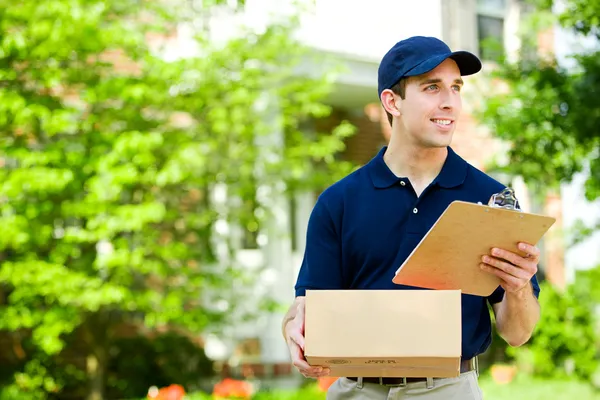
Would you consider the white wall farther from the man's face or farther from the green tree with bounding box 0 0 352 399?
the man's face

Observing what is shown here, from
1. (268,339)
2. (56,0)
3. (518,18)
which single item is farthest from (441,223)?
(518,18)

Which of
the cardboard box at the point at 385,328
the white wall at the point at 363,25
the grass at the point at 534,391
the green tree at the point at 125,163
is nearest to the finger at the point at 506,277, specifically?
the cardboard box at the point at 385,328

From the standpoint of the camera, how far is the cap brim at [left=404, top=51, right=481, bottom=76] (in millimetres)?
2990

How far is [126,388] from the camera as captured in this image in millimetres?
10273

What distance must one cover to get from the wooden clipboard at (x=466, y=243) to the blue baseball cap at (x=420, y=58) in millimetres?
578

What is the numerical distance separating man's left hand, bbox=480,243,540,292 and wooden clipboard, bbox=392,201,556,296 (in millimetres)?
20

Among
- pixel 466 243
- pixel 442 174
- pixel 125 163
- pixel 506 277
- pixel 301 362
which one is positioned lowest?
pixel 301 362

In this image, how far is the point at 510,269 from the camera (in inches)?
110

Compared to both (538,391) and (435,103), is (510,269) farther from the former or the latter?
(538,391)

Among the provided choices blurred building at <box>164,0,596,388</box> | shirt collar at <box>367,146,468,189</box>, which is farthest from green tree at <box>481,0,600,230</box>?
shirt collar at <box>367,146,468,189</box>

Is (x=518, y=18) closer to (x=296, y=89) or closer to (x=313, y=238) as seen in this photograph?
(x=296, y=89)

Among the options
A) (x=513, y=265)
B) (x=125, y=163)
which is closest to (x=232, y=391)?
(x=125, y=163)

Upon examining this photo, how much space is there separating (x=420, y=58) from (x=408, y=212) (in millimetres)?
514

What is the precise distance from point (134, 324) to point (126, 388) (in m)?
1.18
